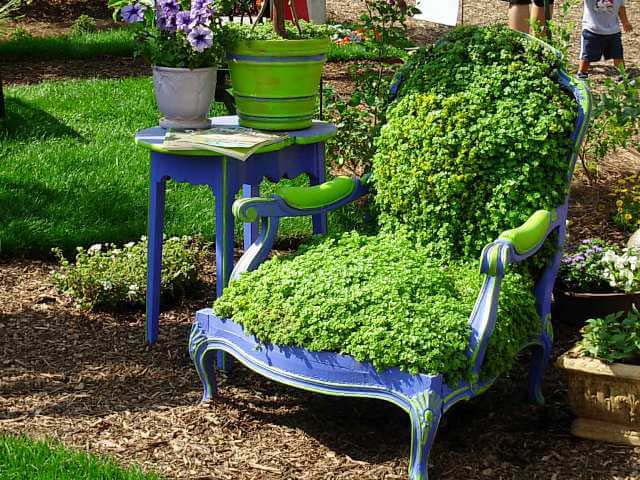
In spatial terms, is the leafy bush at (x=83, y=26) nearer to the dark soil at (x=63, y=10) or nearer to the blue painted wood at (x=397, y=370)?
the dark soil at (x=63, y=10)

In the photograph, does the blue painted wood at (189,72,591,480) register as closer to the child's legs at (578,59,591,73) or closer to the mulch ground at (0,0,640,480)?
the mulch ground at (0,0,640,480)

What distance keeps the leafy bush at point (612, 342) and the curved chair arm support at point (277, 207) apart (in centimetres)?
106

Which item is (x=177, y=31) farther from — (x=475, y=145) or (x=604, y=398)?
(x=604, y=398)

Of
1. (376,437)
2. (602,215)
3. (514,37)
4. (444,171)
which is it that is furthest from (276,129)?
(602,215)

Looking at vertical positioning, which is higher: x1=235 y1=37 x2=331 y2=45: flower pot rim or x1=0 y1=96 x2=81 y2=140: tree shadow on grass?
x1=235 y1=37 x2=331 y2=45: flower pot rim

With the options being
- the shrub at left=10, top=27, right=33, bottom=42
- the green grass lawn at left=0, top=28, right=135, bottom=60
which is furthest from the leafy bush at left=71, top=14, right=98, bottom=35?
the green grass lawn at left=0, top=28, right=135, bottom=60

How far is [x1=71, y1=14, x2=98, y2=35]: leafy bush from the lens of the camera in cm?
1112

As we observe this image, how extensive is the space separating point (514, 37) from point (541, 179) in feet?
Answer: 1.94

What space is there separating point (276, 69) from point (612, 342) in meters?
1.62

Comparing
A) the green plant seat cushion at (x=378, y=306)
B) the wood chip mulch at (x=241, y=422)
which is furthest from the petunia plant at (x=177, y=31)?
the wood chip mulch at (x=241, y=422)

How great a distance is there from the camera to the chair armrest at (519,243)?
3.22m

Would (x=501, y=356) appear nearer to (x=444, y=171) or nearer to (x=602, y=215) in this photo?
(x=444, y=171)

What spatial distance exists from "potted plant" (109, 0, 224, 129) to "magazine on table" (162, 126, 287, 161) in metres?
0.10

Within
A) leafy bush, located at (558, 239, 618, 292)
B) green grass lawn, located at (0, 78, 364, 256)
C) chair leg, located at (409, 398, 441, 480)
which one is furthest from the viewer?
green grass lawn, located at (0, 78, 364, 256)
